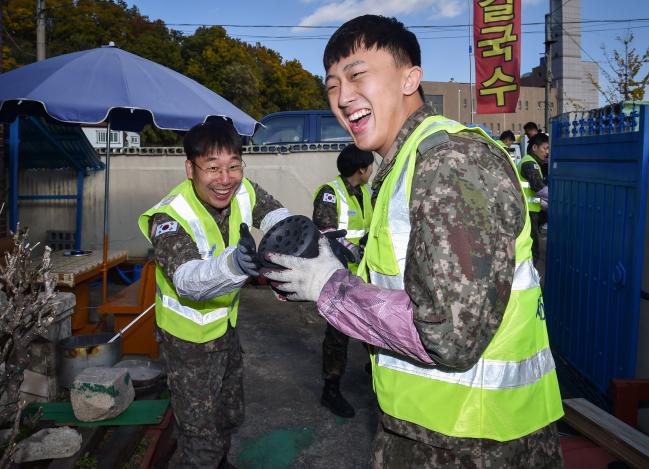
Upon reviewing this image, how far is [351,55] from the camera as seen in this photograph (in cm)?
148

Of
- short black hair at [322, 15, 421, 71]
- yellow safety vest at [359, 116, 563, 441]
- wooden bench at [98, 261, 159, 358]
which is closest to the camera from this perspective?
yellow safety vest at [359, 116, 563, 441]

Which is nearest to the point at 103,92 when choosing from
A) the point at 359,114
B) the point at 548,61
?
the point at 359,114

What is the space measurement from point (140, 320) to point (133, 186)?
3572 millimetres

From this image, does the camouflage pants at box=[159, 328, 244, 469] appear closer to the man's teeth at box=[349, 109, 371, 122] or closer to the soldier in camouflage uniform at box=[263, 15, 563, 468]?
the soldier in camouflage uniform at box=[263, 15, 563, 468]

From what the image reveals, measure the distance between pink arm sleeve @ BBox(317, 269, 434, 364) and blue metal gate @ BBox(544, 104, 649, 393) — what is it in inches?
90.2

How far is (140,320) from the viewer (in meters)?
4.68

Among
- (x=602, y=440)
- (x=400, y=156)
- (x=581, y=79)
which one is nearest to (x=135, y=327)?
(x=602, y=440)

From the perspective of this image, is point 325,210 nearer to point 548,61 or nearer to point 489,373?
point 489,373

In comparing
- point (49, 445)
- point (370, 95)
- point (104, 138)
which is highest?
point (104, 138)

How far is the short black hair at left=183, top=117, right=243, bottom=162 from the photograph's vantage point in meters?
2.54

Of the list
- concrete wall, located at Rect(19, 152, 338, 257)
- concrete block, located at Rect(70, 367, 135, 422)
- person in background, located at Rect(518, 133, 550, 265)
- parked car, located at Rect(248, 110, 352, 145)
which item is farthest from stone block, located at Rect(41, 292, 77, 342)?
person in background, located at Rect(518, 133, 550, 265)

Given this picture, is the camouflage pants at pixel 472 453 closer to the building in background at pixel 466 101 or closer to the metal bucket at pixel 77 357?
the metal bucket at pixel 77 357

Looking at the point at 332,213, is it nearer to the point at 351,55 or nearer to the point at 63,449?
the point at 63,449

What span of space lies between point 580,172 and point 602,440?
6.27ft
